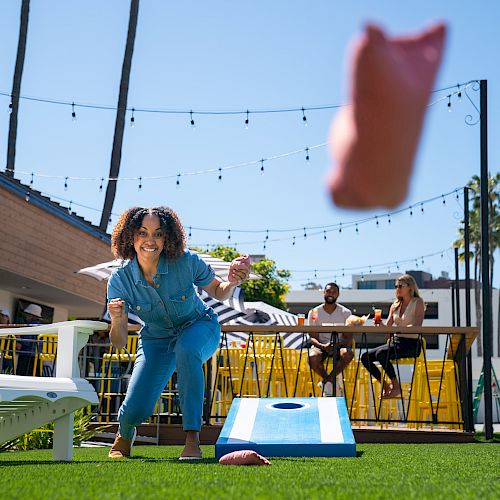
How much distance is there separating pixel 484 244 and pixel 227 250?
27.6 m

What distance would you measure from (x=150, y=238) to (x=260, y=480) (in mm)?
1833

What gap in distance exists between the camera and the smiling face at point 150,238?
15.1 feet

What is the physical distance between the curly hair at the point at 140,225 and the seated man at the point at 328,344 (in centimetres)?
398

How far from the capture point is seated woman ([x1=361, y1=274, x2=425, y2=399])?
8078 millimetres

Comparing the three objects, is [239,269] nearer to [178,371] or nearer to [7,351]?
[178,371]

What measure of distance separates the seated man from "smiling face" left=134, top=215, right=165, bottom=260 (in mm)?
4068

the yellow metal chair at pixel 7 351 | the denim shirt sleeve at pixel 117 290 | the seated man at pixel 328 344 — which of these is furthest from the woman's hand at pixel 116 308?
the seated man at pixel 328 344

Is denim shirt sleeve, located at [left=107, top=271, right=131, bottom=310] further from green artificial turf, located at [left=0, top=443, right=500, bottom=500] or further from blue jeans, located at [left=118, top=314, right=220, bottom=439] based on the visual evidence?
green artificial turf, located at [left=0, top=443, right=500, bottom=500]

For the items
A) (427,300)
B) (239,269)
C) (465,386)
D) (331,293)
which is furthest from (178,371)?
(427,300)

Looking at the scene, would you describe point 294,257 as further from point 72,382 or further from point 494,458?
point 494,458

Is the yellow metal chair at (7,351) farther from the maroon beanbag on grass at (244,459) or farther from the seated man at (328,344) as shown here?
the seated man at (328,344)

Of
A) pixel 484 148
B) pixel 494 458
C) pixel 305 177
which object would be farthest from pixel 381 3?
pixel 484 148

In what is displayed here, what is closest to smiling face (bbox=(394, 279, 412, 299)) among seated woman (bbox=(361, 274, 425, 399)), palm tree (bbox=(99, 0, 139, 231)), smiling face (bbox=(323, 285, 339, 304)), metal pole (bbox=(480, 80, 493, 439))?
seated woman (bbox=(361, 274, 425, 399))

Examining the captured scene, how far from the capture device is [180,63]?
1152 millimetres
